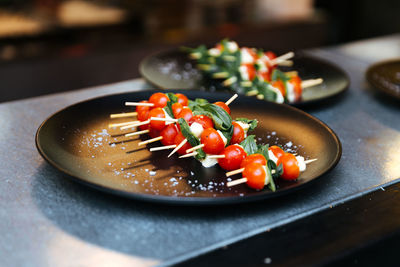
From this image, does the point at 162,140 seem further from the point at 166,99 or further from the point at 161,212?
the point at 161,212

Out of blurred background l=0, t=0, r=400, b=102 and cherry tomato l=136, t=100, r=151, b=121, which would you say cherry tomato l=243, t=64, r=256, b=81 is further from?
blurred background l=0, t=0, r=400, b=102

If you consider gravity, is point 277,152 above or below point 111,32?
above

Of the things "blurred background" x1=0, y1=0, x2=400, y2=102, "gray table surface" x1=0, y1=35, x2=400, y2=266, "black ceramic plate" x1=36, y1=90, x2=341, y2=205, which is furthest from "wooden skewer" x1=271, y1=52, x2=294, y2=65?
"blurred background" x1=0, y1=0, x2=400, y2=102

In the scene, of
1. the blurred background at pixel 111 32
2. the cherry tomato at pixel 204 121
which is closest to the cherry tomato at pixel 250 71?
the cherry tomato at pixel 204 121

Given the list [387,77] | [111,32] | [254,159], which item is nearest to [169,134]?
[254,159]

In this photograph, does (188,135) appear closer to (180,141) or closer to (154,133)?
(180,141)

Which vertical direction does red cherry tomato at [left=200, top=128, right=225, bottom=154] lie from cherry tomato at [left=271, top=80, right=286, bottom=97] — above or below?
above

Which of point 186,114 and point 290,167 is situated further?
point 186,114
